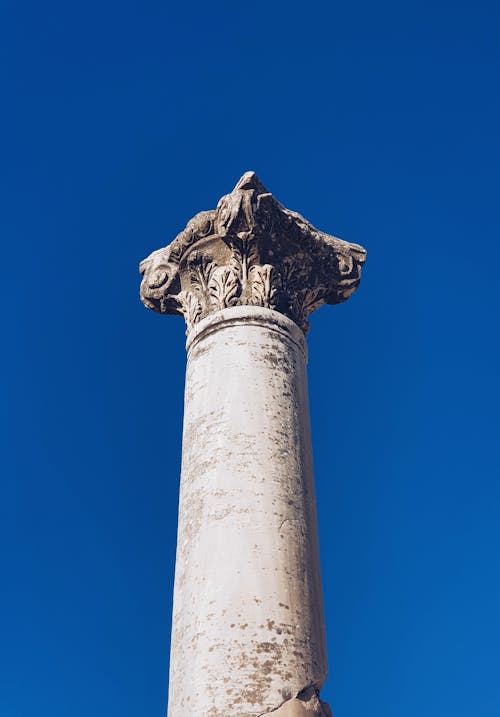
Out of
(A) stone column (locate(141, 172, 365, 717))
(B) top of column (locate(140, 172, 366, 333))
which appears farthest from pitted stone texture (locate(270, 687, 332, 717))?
(B) top of column (locate(140, 172, 366, 333))

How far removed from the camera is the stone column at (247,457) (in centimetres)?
709

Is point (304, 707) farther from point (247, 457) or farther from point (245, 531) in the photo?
point (247, 457)

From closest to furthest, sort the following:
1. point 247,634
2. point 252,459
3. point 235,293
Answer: point 247,634, point 252,459, point 235,293

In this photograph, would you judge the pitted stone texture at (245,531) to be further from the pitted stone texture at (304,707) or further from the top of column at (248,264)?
the top of column at (248,264)

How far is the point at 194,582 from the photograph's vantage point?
305 inches

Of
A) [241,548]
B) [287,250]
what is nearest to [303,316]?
[287,250]

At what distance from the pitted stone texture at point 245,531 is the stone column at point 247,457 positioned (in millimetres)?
12

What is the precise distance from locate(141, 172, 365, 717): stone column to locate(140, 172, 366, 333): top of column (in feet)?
0.06

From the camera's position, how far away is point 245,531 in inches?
307

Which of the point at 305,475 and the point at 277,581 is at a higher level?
the point at 305,475

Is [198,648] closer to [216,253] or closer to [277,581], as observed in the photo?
[277,581]

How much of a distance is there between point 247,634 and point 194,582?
84cm

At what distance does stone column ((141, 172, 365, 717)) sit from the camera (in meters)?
7.09

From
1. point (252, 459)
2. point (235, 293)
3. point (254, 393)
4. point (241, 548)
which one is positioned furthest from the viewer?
point (235, 293)
